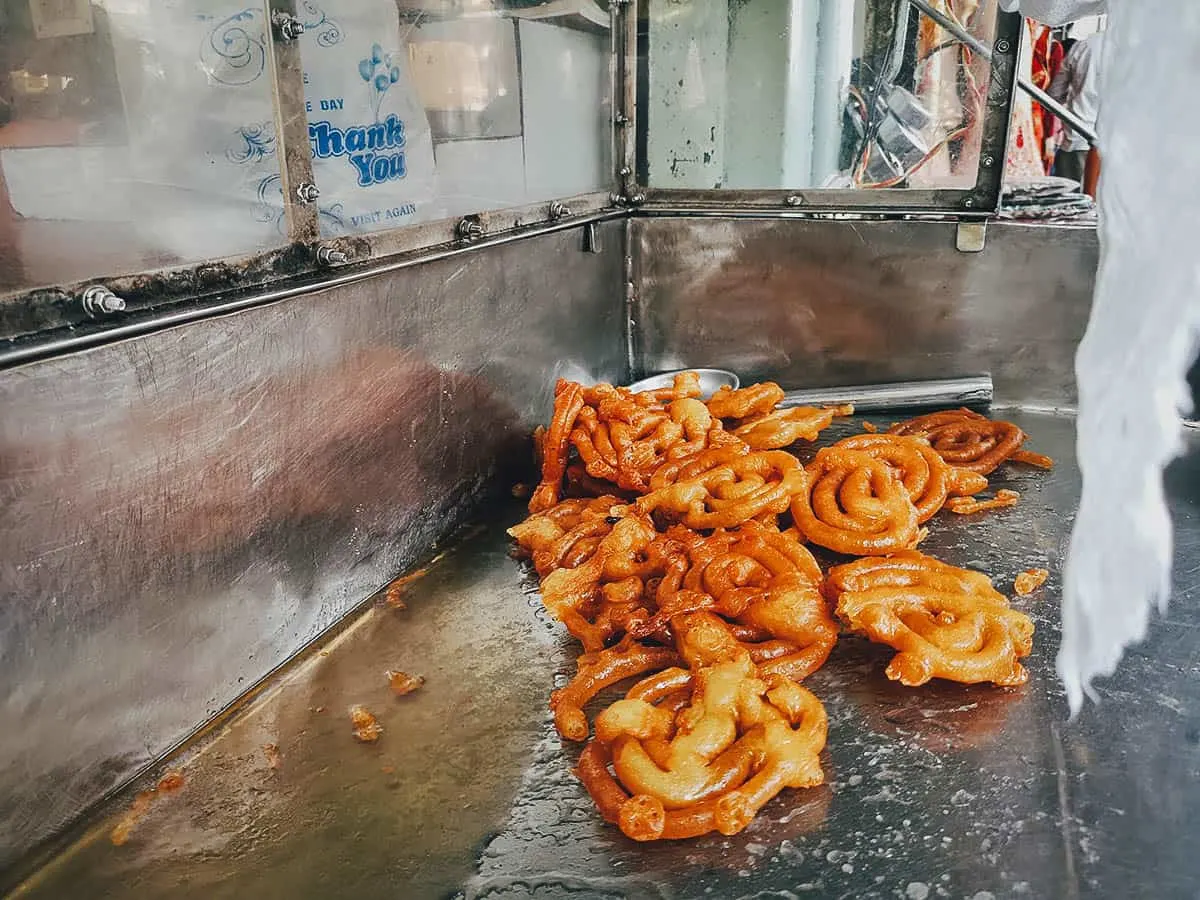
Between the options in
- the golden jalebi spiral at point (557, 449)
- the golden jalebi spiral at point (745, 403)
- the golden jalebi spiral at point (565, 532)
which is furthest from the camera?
the golden jalebi spiral at point (745, 403)

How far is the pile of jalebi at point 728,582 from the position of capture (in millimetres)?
1958

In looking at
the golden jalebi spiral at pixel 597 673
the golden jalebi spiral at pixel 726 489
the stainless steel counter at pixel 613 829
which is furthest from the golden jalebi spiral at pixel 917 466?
the golden jalebi spiral at pixel 597 673

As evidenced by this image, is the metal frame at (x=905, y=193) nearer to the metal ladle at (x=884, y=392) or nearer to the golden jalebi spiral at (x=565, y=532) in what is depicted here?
the metal ladle at (x=884, y=392)

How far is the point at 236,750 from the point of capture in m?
2.21

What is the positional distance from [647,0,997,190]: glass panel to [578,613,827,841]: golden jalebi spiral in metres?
2.86

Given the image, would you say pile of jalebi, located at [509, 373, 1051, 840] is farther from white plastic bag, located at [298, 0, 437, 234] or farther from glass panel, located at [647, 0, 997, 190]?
glass panel, located at [647, 0, 997, 190]

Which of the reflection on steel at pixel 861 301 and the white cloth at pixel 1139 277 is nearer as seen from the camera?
the white cloth at pixel 1139 277

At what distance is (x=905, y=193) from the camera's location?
4.22 m

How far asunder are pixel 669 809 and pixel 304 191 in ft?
5.95

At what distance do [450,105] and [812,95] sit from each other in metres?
1.86

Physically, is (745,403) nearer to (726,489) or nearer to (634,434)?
(634,434)

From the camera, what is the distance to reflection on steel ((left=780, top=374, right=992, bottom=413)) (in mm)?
4223

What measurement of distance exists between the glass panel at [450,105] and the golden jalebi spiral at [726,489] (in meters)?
1.20

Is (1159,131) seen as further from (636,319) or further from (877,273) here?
(636,319)
